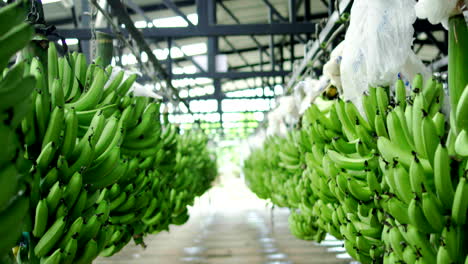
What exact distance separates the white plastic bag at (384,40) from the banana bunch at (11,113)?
158 centimetres

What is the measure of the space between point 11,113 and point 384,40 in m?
1.66

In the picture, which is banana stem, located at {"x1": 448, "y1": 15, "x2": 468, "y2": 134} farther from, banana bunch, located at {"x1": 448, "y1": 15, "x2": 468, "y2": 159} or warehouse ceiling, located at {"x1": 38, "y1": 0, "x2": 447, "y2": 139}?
warehouse ceiling, located at {"x1": 38, "y1": 0, "x2": 447, "y2": 139}

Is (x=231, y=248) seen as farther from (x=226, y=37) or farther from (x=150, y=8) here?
(x=226, y=37)

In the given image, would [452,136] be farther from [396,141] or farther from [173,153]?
[173,153]

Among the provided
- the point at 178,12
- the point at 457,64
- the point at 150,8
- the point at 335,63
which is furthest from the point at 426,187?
the point at 150,8

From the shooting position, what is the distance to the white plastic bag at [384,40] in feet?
6.91

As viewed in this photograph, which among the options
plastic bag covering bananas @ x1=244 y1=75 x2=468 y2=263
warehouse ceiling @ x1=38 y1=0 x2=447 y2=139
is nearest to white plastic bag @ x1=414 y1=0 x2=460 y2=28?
plastic bag covering bananas @ x1=244 y1=75 x2=468 y2=263

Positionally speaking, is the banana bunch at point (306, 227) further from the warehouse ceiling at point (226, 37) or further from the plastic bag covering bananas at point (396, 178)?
the warehouse ceiling at point (226, 37)

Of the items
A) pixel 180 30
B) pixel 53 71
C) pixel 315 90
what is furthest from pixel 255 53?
pixel 53 71

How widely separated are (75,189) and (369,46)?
4.53 feet

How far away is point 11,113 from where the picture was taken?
2.94ft

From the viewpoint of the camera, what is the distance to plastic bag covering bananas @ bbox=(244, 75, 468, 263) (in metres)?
1.44

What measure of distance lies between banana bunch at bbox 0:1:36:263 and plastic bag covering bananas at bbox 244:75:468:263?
1108 millimetres

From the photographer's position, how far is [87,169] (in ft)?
6.15
